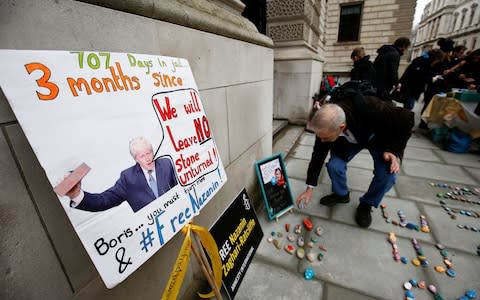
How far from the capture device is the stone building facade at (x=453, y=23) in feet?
82.4

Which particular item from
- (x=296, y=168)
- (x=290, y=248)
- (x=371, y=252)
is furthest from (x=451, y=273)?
(x=296, y=168)

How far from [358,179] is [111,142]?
9.83ft

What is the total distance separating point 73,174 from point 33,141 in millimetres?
113

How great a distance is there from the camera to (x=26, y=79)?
0.48 metres

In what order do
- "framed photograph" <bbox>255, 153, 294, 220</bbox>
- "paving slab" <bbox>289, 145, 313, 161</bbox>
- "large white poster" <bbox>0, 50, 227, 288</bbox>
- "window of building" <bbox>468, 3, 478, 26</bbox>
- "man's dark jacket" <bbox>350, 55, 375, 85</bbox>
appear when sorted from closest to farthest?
"large white poster" <bbox>0, 50, 227, 288</bbox> → "framed photograph" <bbox>255, 153, 294, 220</bbox> → "paving slab" <bbox>289, 145, 313, 161</bbox> → "man's dark jacket" <bbox>350, 55, 375, 85</bbox> → "window of building" <bbox>468, 3, 478, 26</bbox>

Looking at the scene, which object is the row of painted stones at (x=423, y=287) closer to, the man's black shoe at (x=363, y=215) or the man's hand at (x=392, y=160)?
the man's black shoe at (x=363, y=215)

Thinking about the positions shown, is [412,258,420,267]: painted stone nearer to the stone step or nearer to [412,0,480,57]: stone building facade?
the stone step

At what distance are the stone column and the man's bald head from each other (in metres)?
3.42

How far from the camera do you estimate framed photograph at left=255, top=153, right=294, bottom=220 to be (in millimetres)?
2084

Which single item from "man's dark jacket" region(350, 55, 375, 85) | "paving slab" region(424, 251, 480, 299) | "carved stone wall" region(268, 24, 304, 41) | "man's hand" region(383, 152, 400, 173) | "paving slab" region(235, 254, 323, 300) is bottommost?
"paving slab" region(424, 251, 480, 299)

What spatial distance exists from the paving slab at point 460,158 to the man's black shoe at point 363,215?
224cm

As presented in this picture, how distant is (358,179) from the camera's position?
284cm

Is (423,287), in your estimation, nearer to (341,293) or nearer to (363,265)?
(363,265)

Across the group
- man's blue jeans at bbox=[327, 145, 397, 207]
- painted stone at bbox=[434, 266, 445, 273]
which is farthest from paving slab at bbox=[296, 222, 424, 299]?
man's blue jeans at bbox=[327, 145, 397, 207]
